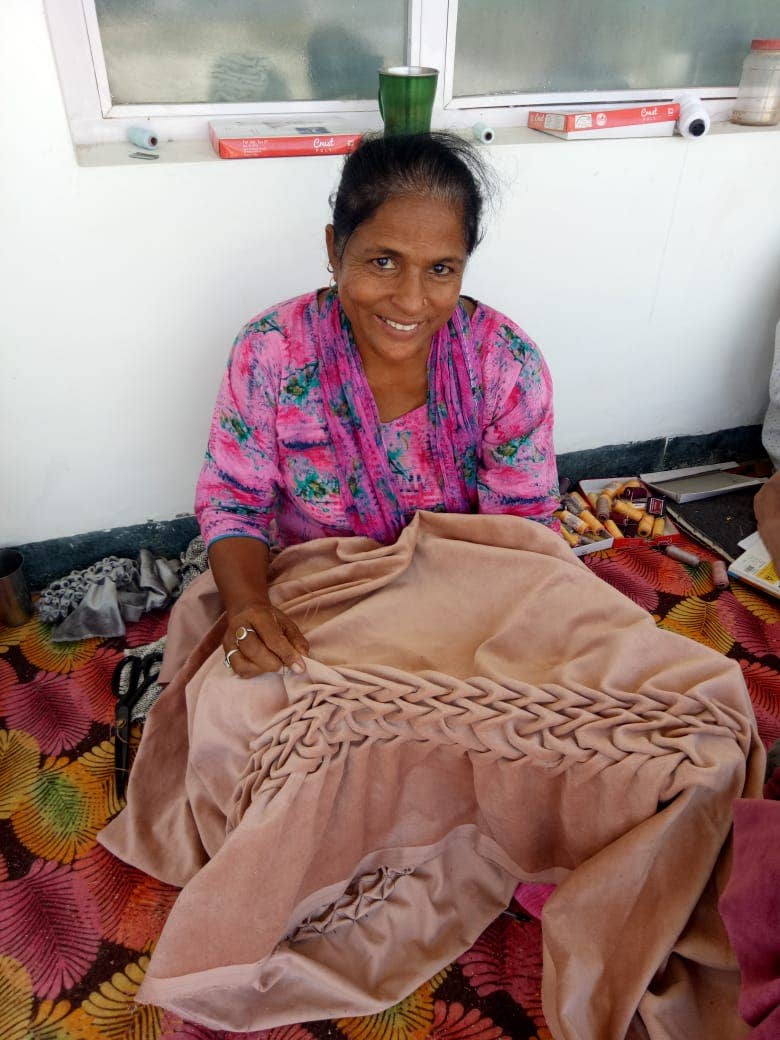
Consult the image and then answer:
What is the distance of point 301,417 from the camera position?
1437 millimetres

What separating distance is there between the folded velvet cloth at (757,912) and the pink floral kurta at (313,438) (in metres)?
0.71

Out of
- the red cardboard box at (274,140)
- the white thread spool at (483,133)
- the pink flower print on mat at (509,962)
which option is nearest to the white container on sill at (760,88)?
the white thread spool at (483,133)

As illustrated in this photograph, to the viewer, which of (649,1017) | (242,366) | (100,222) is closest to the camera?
(649,1017)

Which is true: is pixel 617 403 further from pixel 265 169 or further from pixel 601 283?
pixel 265 169

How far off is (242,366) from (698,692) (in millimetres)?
923

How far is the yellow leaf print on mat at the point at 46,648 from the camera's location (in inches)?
73.7

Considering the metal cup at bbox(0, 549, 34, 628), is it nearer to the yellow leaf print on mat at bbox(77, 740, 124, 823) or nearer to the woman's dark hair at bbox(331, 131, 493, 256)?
the yellow leaf print on mat at bbox(77, 740, 124, 823)

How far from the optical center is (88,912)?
138cm

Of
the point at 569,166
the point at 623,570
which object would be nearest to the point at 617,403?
the point at 623,570

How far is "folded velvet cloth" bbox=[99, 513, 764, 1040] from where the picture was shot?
3.67ft

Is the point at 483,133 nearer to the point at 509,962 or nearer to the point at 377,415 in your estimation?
the point at 377,415

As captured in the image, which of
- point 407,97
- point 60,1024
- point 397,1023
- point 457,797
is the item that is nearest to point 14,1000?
point 60,1024

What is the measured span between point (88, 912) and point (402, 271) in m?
1.21

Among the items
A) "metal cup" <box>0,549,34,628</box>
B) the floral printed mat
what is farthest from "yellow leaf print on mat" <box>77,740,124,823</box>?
"metal cup" <box>0,549,34,628</box>
